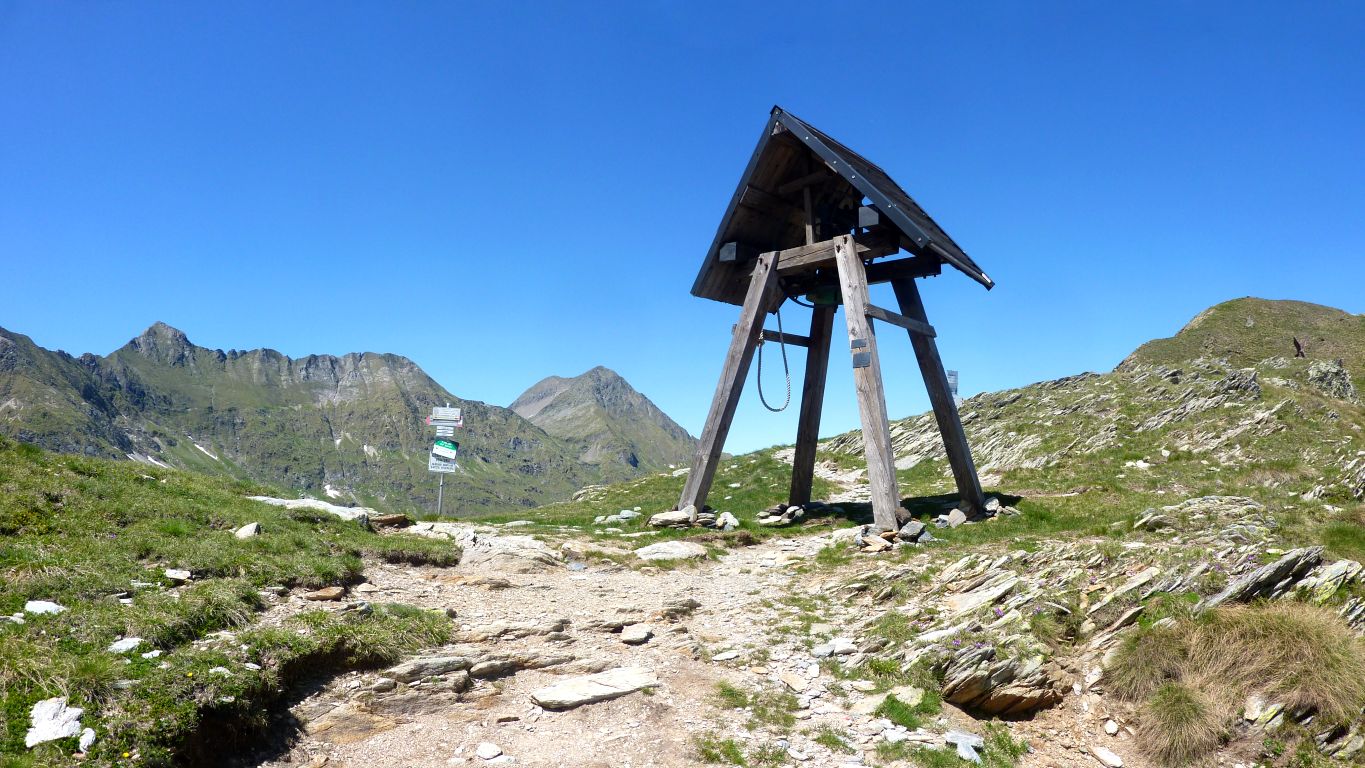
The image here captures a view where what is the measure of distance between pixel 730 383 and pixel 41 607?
1346cm

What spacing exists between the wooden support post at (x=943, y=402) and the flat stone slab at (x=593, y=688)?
11.6 meters

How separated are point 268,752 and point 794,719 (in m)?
4.80

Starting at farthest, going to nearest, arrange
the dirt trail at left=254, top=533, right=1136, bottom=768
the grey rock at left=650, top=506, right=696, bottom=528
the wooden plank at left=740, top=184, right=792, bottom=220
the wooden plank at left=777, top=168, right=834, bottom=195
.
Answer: the wooden plank at left=740, top=184, right=792, bottom=220
the wooden plank at left=777, top=168, right=834, bottom=195
the grey rock at left=650, top=506, right=696, bottom=528
the dirt trail at left=254, top=533, right=1136, bottom=768

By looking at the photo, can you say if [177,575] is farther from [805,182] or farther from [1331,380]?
[1331,380]

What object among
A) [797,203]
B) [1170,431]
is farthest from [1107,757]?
[1170,431]

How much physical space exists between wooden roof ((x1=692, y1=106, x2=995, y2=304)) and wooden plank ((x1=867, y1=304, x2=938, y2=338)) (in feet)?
5.27

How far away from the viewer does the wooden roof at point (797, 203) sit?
52.7 ft

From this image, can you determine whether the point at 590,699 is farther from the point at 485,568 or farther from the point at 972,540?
the point at 972,540

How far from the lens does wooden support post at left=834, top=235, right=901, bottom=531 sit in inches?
579

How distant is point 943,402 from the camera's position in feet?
57.1

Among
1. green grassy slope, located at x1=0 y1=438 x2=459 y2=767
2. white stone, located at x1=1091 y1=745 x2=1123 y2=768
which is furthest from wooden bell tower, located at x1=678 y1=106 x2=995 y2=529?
green grassy slope, located at x1=0 y1=438 x2=459 y2=767

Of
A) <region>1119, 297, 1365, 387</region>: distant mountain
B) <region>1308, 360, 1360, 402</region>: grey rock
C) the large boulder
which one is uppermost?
<region>1119, 297, 1365, 387</region>: distant mountain

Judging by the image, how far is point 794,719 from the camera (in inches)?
278

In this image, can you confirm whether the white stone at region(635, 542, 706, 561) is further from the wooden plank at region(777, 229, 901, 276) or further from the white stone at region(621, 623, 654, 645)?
the wooden plank at region(777, 229, 901, 276)
